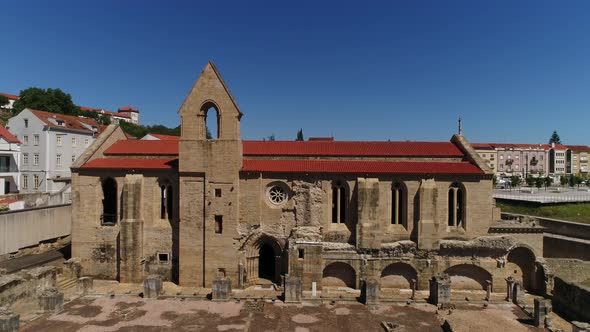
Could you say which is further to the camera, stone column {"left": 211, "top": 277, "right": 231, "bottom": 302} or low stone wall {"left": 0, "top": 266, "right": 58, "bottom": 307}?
stone column {"left": 211, "top": 277, "right": 231, "bottom": 302}

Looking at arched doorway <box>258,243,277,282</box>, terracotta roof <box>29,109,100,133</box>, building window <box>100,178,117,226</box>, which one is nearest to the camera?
arched doorway <box>258,243,277,282</box>

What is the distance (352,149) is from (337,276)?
9.81 m

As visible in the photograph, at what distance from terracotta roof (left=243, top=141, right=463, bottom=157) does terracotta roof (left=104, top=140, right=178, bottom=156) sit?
19.6 ft

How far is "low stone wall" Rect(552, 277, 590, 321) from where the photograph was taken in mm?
19500

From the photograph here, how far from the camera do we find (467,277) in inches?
961

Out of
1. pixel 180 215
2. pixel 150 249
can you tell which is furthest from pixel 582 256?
pixel 150 249

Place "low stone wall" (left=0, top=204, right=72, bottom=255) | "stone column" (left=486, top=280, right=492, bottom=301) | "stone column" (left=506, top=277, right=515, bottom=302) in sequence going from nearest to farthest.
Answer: "stone column" (left=506, top=277, right=515, bottom=302) < "stone column" (left=486, top=280, right=492, bottom=301) < "low stone wall" (left=0, top=204, right=72, bottom=255)

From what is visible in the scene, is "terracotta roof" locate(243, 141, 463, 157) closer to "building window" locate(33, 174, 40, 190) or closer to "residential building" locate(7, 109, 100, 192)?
"residential building" locate(7, 109, 100, 192)

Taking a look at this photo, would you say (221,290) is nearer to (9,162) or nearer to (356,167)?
(356,167)

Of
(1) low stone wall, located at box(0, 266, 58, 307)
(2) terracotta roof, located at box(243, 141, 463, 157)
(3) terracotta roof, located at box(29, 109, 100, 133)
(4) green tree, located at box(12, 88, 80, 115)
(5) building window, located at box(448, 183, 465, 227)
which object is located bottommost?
(1) low stone wall, located at box(0, 266, 58, 307)

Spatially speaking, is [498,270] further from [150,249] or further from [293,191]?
[150,249]

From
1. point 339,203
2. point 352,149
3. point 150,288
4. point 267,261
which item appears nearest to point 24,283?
point 150,288

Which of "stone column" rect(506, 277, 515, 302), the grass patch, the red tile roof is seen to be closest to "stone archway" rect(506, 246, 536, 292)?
"stone column" rect(506, 277, 515, 302)

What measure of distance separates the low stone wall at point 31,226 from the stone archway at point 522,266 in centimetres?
3856
